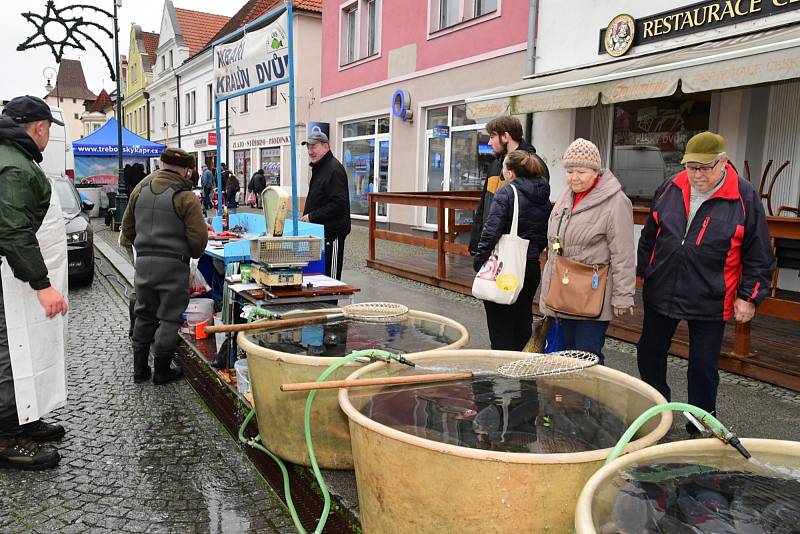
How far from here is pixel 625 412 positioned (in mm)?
2605

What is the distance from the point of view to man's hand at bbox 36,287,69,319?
136 inches

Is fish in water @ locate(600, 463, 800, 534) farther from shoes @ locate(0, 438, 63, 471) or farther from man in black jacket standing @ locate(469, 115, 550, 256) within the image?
shoes @ locate(0, 438, 63, 471)

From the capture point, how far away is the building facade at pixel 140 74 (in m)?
44.3

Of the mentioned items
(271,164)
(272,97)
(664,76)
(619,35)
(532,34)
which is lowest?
(271,164)

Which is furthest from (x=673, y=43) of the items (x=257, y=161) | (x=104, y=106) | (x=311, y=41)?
(x=104, y=106)

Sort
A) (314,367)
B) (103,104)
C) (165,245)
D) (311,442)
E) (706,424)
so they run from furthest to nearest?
(103,104)
(165,245)
(314,367)
(311,442)
(706,424)

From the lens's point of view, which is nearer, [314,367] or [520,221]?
[314,367]

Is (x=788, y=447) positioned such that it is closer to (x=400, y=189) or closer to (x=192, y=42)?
(x=400, y=189)

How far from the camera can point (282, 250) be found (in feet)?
14.4

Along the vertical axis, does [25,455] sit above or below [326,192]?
below

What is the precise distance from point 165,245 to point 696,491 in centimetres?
397

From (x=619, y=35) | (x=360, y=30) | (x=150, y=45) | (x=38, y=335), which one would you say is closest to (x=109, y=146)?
(x=360, y=30)

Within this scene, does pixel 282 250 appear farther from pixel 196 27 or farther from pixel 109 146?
pixel 196 27

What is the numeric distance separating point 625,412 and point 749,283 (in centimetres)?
130
